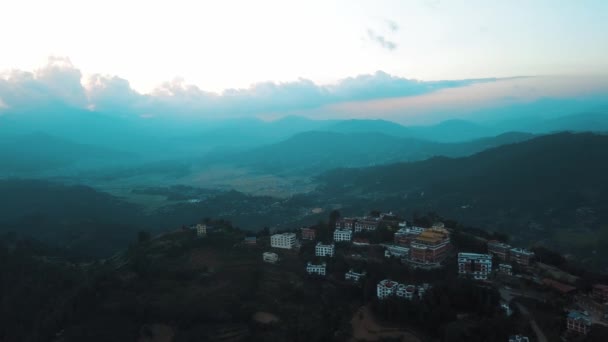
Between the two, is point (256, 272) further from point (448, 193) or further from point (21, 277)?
point (448, 193)

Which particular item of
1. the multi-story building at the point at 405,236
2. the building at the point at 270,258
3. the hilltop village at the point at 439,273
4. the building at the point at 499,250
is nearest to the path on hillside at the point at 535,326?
the hilltop village at the point at 439,273

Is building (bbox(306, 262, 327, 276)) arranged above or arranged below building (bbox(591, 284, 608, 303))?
below

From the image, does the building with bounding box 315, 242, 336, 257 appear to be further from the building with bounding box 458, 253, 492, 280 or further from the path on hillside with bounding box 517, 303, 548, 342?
the path on hillside with bounding box 517, 303, 548, 342

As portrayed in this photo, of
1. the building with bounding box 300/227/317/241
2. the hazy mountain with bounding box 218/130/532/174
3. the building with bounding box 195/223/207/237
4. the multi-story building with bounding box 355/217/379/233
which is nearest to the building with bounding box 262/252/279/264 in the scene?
the building with bounding box 300/227/317/241

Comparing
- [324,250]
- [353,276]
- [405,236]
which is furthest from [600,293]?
[324,250]

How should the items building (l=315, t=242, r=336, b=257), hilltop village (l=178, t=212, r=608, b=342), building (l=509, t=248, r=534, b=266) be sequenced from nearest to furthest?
hilltop village (l=178, t=212, r=608, b=342)
building (l=509, t=248, r=534, b=266)
building (l=315, t=242, r=336, b=257)
